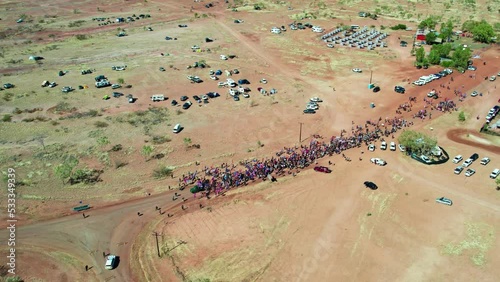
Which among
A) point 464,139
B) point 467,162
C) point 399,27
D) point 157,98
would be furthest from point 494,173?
point 399,27

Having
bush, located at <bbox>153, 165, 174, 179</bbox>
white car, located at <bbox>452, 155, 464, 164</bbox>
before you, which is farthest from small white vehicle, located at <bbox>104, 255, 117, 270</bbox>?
white car, located at <bbox>452, 155, 464, 164</bbox>

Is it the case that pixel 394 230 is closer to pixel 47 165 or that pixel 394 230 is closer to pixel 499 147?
pixel 499 147

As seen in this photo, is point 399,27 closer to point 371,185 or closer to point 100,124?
point 371,185

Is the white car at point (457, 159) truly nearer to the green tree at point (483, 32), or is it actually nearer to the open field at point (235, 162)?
the open field at point (235, 162)

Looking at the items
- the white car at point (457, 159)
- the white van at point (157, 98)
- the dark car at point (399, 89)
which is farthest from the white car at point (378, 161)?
the white van at point (157, 98)

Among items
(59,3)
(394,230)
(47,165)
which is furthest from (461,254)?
(59,3)

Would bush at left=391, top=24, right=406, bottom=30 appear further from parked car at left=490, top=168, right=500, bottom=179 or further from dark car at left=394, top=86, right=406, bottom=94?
parked car at left=490, top=168, right=500, bottom=179
